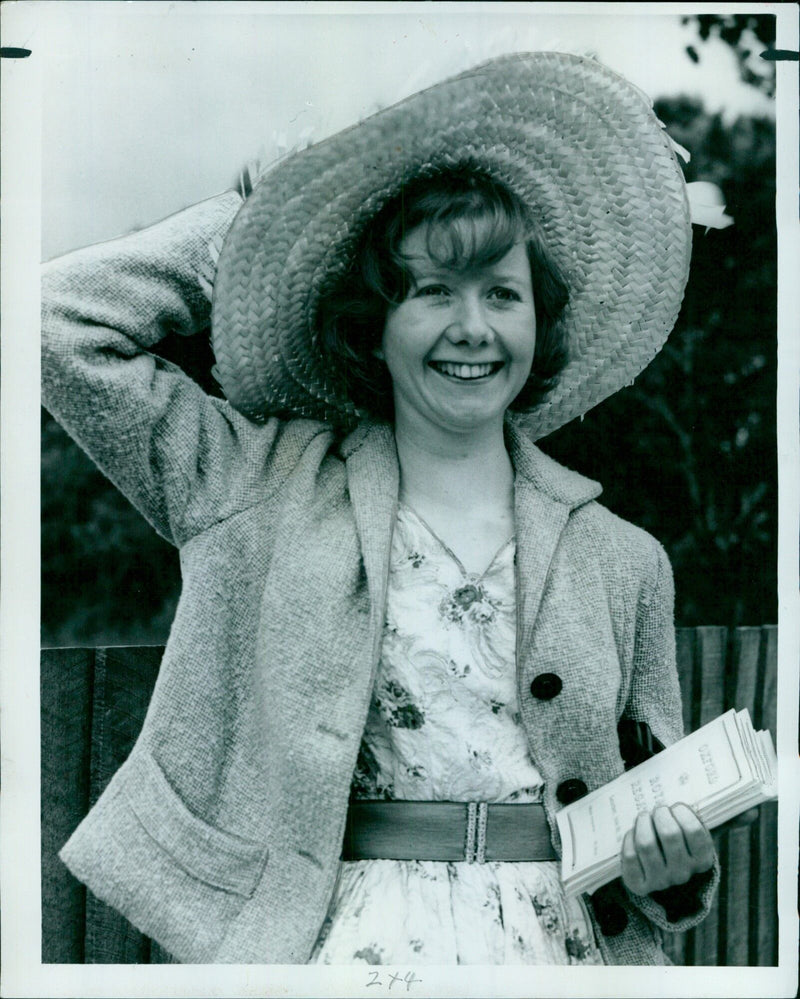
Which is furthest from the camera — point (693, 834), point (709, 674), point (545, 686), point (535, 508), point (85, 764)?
point (709, 674)

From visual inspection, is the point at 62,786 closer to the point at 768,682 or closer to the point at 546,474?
the point at 546,474

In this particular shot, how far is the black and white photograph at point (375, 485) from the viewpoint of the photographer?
193 centimetres

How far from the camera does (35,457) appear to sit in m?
2.14

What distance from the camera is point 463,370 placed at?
2002 mm

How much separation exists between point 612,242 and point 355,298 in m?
0.46

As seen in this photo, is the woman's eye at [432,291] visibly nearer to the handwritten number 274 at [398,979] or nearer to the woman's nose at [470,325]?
the woman's nose at [470,325]

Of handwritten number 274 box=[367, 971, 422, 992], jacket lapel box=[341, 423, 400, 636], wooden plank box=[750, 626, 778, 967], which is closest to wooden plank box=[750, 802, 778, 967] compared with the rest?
wooden plank box=[750, 626, 778, 967]

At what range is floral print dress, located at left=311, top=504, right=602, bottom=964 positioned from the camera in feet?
6.28

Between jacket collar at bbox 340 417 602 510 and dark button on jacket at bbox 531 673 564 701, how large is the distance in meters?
Result: 0.31

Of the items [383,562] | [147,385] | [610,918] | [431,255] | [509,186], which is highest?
[509,186]

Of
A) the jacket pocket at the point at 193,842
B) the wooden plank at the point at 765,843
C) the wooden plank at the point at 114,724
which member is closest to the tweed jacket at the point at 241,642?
the jacket pocket at the point at 193,842

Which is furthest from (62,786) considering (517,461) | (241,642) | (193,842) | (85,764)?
(517,461)

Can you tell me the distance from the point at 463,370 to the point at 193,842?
34.5 inches

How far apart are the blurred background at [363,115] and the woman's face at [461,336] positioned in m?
0.34
